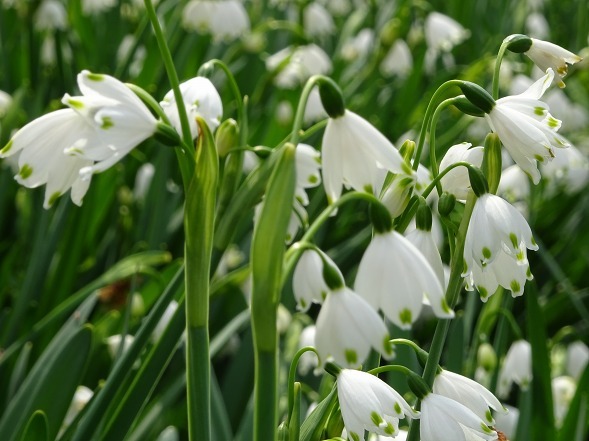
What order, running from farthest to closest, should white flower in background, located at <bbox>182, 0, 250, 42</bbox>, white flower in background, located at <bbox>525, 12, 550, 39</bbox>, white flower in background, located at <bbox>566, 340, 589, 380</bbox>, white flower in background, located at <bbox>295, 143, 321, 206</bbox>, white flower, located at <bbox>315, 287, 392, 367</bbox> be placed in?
white flower in background, located at <bbox>525, 12, 550, 39</bbox>
white flower in background, located at <bbox>182, 0, 250, 42</bbox>
white flower in background, located at <bbox>566, 340, 589, 380</bbox>
white flower in background, located at <bbox>295, 143, 321, 206</bbox>
white flower, located at <bbox>315, 287, 392, 367</bbox>

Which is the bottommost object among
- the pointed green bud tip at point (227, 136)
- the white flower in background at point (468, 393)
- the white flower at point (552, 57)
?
the white flower in background at point (468, 393)

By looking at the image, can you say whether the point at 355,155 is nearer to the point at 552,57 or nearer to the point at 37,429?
the point at 552,57

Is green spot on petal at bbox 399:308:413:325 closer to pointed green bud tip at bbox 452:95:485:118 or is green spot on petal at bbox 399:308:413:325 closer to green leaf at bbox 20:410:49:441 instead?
pointed green bud tip at bbox 452:95:485:118

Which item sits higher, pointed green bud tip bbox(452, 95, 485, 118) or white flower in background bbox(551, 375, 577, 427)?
pointed green bud tip bbox(452, 95, 485, 118)

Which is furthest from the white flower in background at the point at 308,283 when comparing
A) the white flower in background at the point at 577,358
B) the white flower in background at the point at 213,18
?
the white flower in background at the point at 213,18

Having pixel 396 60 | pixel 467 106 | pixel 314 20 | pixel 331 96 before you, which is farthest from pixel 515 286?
pixel 314 20

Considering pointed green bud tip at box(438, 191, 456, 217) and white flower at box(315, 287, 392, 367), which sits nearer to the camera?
white flower at box(315, 287, 392, 367)

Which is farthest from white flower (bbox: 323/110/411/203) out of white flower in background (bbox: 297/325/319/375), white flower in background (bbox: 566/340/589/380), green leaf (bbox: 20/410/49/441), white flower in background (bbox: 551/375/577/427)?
white flower in background (bbox: 566/340/589/380)

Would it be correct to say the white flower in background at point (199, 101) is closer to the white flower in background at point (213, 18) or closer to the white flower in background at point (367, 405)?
the white flower in background at point (367, 405)
